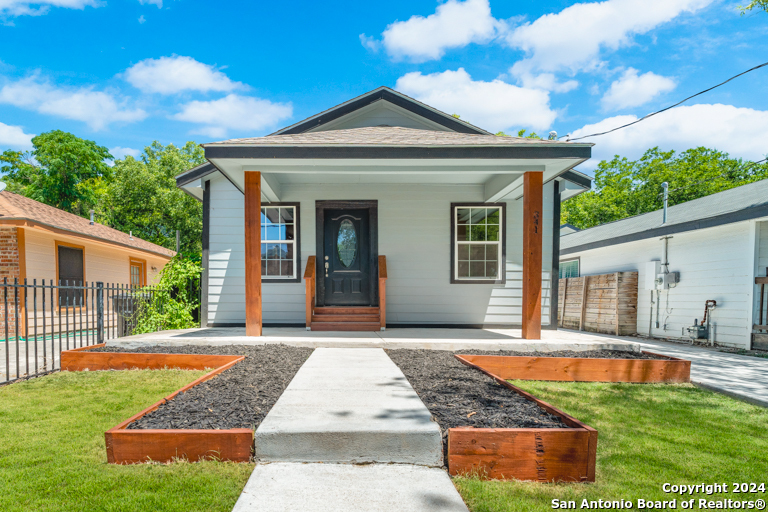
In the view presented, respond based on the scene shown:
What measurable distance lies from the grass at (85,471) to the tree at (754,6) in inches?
421

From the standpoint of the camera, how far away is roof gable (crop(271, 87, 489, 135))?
7957 mm

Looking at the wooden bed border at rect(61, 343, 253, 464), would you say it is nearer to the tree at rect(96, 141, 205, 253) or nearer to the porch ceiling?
the porch ceiling

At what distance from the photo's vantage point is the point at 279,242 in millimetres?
7828

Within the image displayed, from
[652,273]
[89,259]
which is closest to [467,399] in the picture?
[652,273]

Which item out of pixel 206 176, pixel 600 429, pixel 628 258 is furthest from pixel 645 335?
pixel 206 176

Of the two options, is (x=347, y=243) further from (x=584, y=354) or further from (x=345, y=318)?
(x=584, y=354)

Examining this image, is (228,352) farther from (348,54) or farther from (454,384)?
(348,54)

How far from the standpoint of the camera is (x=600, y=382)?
4801mm

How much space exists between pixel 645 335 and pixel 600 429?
8.79 metres

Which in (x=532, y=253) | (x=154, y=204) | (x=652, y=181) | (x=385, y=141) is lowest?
(x=532, y=253)

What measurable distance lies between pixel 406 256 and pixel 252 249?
3.17m

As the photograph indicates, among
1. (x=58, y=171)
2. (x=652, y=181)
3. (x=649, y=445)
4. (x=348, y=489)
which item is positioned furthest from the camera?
(x=652, y=181)

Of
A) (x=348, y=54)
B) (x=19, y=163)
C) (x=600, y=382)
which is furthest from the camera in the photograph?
(x=19, y=163)

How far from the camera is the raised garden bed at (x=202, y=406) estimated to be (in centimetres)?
239
